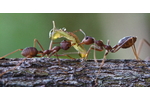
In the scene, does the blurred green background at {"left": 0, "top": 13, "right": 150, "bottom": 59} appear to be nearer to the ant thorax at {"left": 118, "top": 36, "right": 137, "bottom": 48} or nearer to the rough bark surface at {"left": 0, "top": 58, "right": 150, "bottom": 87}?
the ant thorax at {"left": 118, "top": 36, "right": 137, "bottom": 48}

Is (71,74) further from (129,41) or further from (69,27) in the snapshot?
(69,27)

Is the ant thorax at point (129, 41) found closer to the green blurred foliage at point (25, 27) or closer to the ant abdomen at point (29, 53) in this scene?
the green blurred foliage at point (25, 27)

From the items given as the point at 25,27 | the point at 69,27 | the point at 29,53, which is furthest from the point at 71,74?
the point at 69,27

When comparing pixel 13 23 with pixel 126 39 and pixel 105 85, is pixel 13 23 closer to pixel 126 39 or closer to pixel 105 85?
pixel 126 39

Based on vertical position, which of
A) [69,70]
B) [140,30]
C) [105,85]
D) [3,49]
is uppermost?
[140,30]

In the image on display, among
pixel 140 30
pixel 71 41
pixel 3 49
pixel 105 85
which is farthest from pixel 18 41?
pixel 140 30

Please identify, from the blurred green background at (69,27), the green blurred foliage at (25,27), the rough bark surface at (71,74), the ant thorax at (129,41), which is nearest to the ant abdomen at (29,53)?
the rough bark surface at (71,74)
